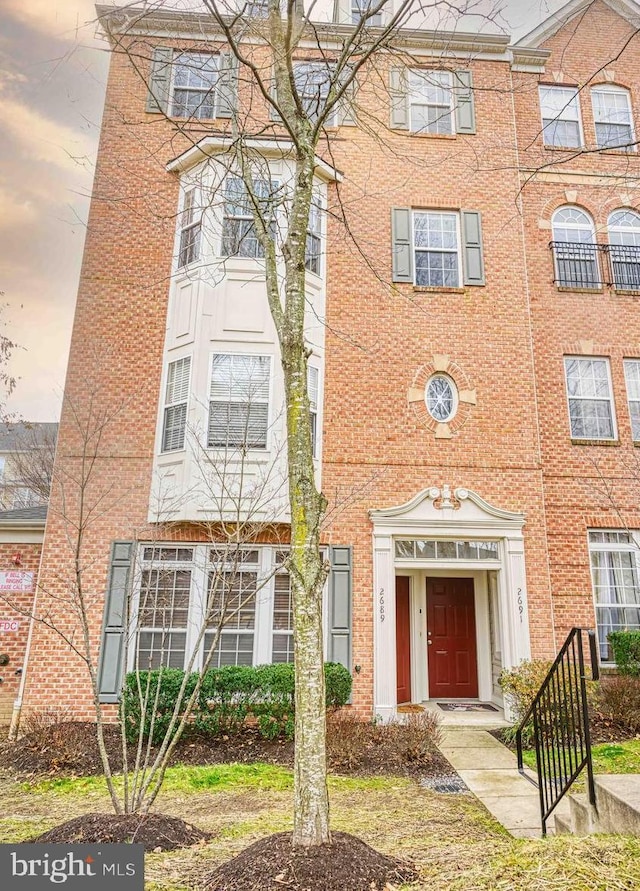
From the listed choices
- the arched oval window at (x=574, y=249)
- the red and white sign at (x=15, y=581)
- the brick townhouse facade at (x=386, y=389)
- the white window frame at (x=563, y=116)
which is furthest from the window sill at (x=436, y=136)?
the red and white sign at (x=15, y=581)

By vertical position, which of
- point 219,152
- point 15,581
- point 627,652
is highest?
point 219,152

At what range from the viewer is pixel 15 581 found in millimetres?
9180

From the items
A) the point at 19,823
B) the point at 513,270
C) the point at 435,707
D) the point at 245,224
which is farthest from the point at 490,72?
the point at 19,823

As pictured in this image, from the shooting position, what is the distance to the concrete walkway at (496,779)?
5057 mm

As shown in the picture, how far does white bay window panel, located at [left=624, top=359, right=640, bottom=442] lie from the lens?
34.6ft

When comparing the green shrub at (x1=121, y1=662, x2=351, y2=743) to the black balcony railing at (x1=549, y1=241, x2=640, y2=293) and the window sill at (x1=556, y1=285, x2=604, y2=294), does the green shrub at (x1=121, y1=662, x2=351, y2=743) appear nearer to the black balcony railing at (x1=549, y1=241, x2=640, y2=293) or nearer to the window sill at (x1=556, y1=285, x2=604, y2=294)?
the window sill at (x1=556, y1=285, x2=604, y2=294)

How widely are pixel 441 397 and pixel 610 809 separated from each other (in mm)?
6974

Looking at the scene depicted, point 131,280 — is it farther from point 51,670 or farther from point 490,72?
point 490,72

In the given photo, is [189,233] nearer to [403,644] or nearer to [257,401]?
[257,401]

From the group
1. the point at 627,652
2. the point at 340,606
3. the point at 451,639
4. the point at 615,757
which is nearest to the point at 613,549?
the point at 627,652

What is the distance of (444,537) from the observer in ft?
30.3

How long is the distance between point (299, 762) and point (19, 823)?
10.7 feet

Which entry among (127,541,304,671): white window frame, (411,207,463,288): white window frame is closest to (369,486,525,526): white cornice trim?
(127,541,304,671): white window frame

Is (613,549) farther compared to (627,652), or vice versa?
(613,549)
